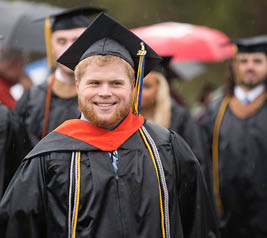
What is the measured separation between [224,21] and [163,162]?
1164cm

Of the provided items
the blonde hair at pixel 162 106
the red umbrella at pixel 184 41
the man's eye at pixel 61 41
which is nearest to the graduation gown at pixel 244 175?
the blonde hair at pixel 162 106

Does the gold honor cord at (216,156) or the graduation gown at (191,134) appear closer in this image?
the graduation gown at (191,134)

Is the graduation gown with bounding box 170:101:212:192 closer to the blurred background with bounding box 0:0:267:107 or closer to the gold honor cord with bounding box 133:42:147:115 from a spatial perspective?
the gold honor cord with bounding box 133:42:147:115

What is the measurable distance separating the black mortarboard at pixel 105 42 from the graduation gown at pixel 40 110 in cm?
156

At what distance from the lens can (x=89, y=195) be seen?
3.41 metres

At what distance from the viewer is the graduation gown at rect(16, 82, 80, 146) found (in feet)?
17.3

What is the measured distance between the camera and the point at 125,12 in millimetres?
16953

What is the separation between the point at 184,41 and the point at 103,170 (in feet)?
18.6

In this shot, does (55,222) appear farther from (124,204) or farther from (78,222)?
(124,204)

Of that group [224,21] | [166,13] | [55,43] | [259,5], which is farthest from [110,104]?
[166,13]

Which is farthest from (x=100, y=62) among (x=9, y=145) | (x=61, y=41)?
(x=61, y=41)

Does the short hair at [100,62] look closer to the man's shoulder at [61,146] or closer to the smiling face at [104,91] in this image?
the smiling face at [104,91]

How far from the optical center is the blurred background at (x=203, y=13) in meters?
13.8

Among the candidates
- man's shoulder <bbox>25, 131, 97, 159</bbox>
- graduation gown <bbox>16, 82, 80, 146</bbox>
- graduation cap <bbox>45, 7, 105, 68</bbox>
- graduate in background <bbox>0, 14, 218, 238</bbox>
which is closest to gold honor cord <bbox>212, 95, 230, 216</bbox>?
graduation cap <bbox>45, 7, 105, 68</bbox>
